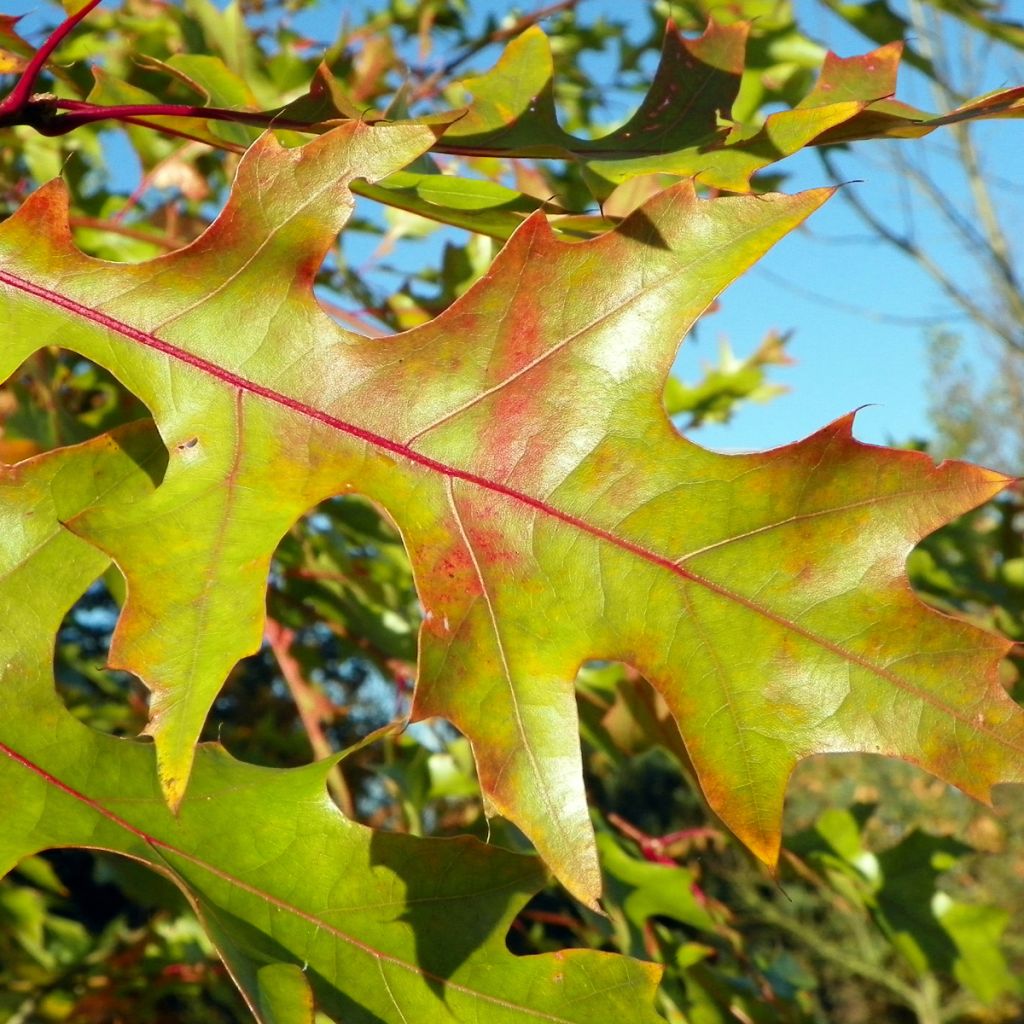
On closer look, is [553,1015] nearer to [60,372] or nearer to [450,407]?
[450,407]

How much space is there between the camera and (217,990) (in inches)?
87.0

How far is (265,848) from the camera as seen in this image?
85 centimetres

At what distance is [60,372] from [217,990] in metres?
1.22

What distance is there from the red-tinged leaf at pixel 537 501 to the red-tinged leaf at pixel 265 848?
Answer: 0.09 m

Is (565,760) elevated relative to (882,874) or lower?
elevated

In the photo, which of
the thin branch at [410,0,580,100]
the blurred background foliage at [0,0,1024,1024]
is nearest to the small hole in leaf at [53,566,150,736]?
the blurred background foliage at [0,0,1024,1024]

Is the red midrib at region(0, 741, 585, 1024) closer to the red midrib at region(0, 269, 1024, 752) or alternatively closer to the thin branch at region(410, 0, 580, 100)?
the red midrib at region(0, 269, 1024, 752)

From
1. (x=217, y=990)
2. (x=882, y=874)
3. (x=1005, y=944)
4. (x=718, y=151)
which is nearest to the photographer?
(x=718, y=151)

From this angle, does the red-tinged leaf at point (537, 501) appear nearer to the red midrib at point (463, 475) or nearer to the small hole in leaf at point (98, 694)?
the red midrib at point (463, 475)

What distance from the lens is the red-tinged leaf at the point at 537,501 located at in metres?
0.73

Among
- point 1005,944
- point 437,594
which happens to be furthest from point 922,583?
point 1005,944

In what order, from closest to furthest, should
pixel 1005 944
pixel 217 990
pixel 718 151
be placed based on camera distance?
pixel 718 151 → pixel 217 990 → pixel 1005 944

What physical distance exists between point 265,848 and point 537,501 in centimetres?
33

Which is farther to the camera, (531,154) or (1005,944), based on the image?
(1005,944)
